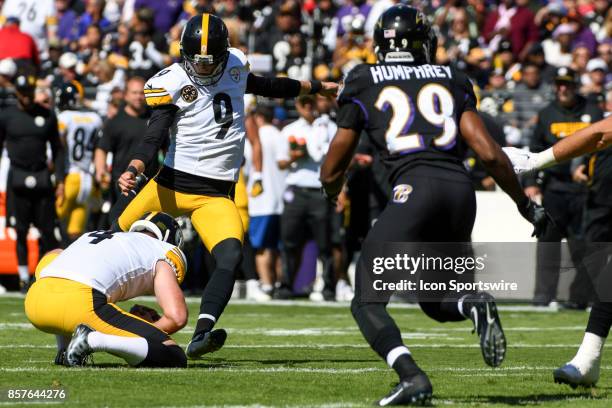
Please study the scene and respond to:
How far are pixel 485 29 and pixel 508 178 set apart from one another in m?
13.9

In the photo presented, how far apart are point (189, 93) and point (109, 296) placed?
1548 millimetres

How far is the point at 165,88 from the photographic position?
7898 millimetres

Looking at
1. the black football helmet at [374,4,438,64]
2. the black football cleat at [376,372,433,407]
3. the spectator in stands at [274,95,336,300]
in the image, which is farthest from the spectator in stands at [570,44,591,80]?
the black football cleat at [376,372,433,407]

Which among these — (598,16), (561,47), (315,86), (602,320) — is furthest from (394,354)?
(598,16)

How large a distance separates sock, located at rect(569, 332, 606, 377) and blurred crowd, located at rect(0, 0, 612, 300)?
749 centimetres

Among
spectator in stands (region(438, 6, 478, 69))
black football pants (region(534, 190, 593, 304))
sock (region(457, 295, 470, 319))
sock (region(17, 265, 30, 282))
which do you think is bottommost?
sock (region(17, 265, 30, 282))

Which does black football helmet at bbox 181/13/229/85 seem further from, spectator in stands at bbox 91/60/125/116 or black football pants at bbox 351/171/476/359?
spectator in stands at bbox 91/60/125/116

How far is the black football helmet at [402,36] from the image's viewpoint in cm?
596


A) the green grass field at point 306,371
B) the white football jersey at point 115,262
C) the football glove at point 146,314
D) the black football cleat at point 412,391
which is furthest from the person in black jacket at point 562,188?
the black football cleat at point 412,391

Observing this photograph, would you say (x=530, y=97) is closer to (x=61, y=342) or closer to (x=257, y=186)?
(x=257, y=186)

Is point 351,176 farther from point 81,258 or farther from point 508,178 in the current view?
point 508,178

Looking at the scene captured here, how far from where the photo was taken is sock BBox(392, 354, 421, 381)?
5.38 m

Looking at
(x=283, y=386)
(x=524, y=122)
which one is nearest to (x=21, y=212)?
(x=524, y=122)

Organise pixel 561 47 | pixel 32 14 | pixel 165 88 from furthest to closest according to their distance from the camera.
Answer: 1. pixel 32 14
2. pixel 561 47
3. pixel 165 88
